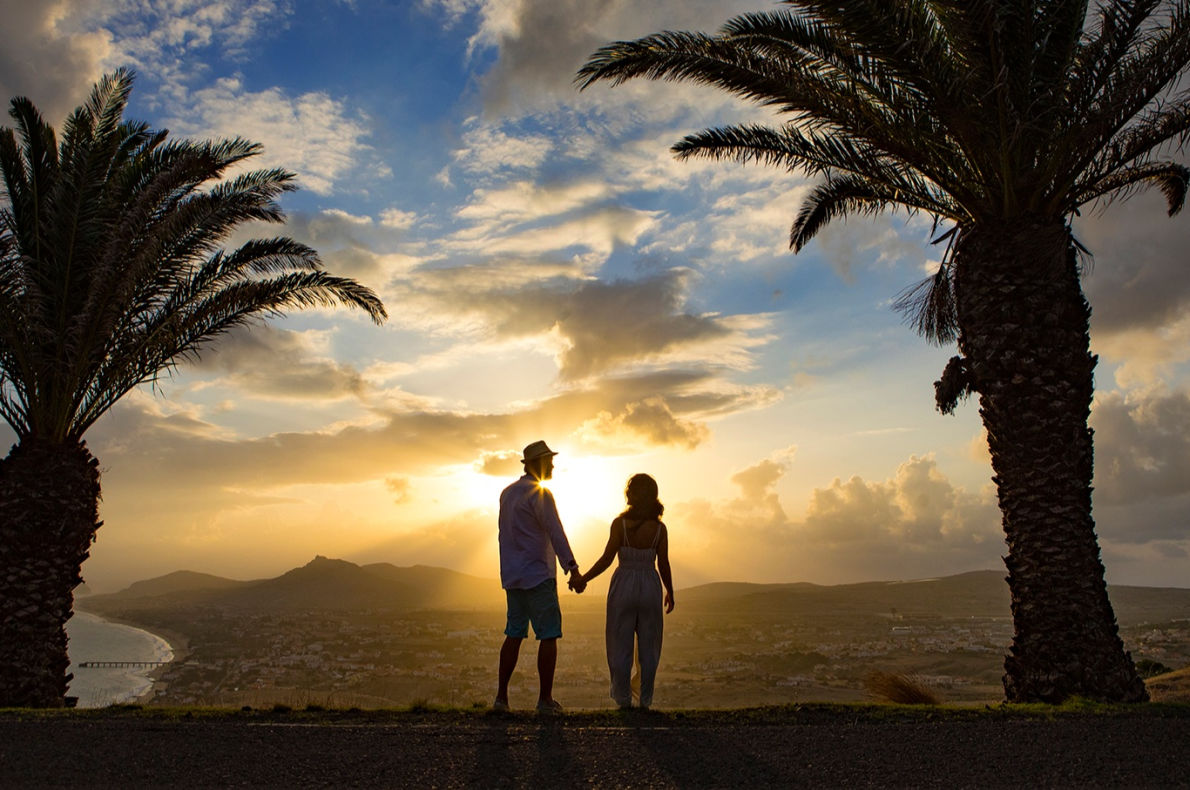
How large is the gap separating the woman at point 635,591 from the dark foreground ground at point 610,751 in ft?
2.65

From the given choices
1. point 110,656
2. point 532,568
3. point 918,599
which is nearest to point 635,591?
point 532,568

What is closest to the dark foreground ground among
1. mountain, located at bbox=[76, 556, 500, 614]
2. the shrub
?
the shrub

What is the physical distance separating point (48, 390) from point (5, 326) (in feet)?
3.59

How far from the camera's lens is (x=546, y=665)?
7520 millimetres

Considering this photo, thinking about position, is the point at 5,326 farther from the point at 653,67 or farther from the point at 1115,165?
the point at 1115,165

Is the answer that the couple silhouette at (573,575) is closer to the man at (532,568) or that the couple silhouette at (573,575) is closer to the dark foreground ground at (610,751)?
the man at (532,568)

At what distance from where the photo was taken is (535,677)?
35.5 metres

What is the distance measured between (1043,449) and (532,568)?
19.2 ft

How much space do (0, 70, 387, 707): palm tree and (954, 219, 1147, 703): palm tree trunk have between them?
10.4 metres

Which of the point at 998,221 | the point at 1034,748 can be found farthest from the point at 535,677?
the point at 1034,748

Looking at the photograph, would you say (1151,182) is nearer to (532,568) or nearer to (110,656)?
(532,568)

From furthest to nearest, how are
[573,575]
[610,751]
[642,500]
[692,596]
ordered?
1. [692,596]
2. [642,500]
3. [573,575]
4. [610,751]

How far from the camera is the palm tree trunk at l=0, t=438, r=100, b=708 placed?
11.3 m

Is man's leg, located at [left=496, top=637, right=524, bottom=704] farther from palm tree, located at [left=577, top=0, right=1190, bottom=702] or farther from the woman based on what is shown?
palm tree, located at [left=577, top=0, right=1190, bottom=702]
